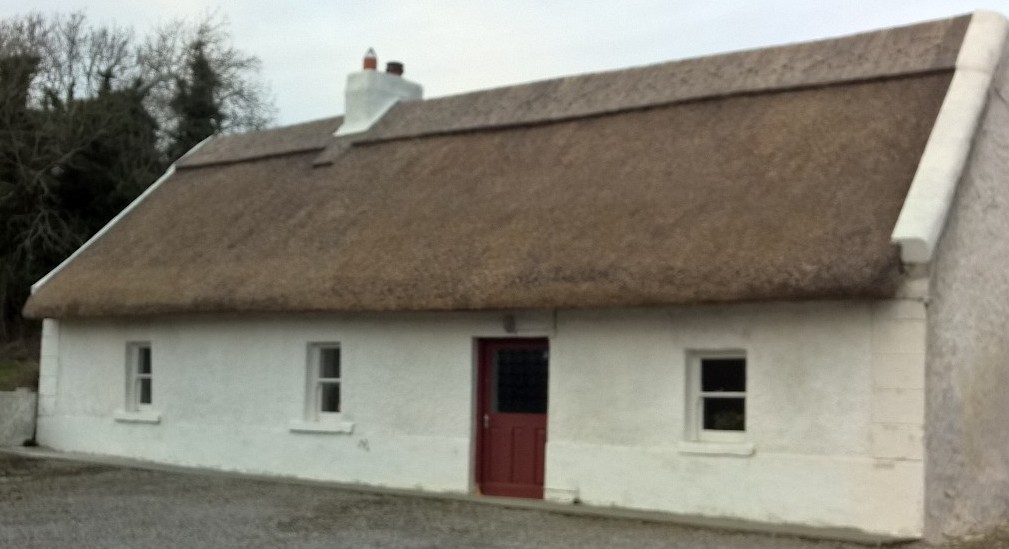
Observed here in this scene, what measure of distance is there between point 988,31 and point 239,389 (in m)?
10.2

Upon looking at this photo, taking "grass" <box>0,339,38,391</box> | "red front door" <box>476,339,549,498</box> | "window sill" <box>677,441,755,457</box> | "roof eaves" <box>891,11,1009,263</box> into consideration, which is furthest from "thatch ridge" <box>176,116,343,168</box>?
"roof eaves" <box>891,11,1009,263</box>

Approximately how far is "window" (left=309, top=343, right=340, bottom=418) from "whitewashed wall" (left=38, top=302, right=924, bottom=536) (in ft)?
0.60

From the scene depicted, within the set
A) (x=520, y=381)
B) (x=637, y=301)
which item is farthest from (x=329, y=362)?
(x=637, y=301)

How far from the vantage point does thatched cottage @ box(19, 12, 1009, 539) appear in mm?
10727

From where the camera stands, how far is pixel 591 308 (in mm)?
12258

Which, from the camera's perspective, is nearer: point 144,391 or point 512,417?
point 512,417

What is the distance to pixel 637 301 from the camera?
11602 mm

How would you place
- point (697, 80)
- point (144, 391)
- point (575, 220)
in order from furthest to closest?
point (144, 391), point (697, 80), point (575, 220)

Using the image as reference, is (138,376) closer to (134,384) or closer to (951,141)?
(134,384)

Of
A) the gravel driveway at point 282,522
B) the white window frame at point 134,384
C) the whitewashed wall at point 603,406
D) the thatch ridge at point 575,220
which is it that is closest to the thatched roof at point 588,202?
the thatch ridge at point 575,220

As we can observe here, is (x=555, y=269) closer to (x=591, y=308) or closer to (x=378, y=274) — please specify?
(x=591, y=308)

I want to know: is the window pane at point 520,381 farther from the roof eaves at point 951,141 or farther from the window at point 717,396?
the roof eaves at point 951,141

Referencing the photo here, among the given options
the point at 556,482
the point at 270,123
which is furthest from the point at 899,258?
the point at 270,123

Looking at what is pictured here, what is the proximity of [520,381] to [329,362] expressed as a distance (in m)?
3.10
